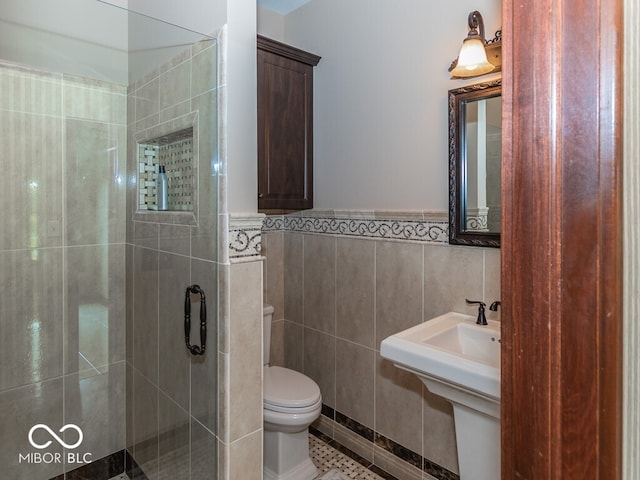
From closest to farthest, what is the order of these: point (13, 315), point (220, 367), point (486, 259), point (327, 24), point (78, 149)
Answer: point (220, 367)
point (486, 259)
point (13, 315)
point (78, 149)
point (327, 24)

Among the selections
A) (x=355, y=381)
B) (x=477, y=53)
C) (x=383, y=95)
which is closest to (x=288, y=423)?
(x=355, y=381)

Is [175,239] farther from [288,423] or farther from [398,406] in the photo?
[398,406]

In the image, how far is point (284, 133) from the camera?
2414 millimetres

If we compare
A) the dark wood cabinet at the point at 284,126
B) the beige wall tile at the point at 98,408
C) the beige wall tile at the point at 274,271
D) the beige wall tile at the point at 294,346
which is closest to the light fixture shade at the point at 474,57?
the dark wood cabinet at the point at 284,126

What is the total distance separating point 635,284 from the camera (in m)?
0.44

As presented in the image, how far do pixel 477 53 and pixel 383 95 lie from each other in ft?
2.00

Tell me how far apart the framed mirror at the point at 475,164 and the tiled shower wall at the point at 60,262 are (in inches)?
66.7

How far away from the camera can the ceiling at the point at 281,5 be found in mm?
2576

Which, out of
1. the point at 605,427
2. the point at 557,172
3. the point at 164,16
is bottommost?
the point at 605,427

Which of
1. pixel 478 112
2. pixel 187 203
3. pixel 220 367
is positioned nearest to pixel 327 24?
pixel 478 112

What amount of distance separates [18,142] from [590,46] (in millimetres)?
2223

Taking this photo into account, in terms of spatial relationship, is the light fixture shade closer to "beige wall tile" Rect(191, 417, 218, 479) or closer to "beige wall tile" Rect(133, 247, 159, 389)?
"beige wall tile" Rect(133, 247, 159, 389)

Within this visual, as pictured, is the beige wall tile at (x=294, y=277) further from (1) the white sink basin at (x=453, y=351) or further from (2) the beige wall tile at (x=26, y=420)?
(2) the beige wall tile at (x=26, y=420)

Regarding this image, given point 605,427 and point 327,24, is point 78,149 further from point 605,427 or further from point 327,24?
point 605,427
